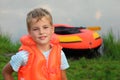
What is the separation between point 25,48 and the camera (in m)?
4.39

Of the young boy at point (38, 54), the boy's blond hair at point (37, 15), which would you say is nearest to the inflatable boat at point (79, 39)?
the young boy at point (38, 54)

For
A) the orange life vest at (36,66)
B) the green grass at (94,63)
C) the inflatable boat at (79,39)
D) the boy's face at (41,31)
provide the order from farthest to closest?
1. the inflatable boat at (79,39)
2. the green grass at (94,63)
3. the orange life vest at (36,66)
4. the boy's face at (41,31)

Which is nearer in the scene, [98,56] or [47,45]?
[47,45]

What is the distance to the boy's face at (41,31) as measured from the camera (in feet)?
13.8

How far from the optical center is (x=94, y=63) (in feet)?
29.3

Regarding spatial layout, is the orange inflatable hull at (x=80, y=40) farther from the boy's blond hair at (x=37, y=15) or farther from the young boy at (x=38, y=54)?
the boy's blond hair at (x=37, y=15)

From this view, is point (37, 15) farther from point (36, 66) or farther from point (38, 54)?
point (36, 66)

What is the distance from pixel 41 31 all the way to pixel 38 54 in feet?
1.00

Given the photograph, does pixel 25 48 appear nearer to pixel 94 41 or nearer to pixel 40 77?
pixel 40 77

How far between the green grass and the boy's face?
3054 mm

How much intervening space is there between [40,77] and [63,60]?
350mm

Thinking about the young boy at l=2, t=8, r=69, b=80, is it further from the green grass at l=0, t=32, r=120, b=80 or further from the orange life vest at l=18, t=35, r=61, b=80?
the green grass at l=0, t=32, r=120, b=80

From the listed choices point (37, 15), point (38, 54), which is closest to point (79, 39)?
point (38, 54)

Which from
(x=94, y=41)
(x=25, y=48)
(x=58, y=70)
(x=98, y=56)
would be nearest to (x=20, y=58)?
(x=25, y=48)
